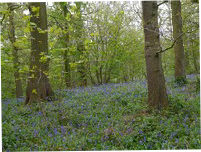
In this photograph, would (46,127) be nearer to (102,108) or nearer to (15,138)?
(15,138)

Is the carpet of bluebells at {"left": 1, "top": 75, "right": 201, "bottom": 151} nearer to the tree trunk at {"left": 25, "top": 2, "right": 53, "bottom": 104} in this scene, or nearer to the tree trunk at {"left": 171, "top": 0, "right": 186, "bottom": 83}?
the tree trunk at {"left": 25, "top": 2, "right": 53, "bottom": 104}

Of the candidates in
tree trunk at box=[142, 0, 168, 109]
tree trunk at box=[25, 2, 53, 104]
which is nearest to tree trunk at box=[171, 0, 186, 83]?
tree trunk at box=[142, 0, 168, 109]

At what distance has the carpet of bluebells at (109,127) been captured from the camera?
4.81 m

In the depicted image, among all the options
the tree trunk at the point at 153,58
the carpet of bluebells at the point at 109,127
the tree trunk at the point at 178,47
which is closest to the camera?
the carpet of bluebells at the point at 109,127

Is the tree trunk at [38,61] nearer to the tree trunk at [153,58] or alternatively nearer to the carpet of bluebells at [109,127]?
the carpet of bluebells at [109,127]

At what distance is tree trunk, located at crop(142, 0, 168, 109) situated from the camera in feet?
22.2

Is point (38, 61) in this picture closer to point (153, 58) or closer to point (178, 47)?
point (153, 58)

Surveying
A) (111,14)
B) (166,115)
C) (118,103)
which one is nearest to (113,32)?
(111,14)

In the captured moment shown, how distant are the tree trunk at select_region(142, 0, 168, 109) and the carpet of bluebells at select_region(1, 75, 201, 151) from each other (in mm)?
376

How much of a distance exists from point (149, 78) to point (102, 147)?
3053mm

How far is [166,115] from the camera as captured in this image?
20.9ft

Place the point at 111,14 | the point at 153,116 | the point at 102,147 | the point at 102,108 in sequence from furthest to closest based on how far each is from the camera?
the point at 111,14 < the point at 102,108 < the point at 153,116 < the point at 102,147

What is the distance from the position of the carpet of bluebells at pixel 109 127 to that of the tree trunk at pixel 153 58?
1.23ft

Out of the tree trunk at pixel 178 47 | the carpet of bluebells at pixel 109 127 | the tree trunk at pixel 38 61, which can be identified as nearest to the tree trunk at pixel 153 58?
the carpet of bluebells at pixel 109 127
